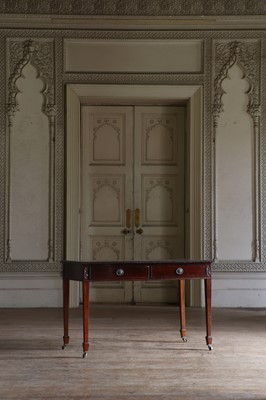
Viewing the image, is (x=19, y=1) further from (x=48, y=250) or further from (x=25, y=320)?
(x=25, y=320)

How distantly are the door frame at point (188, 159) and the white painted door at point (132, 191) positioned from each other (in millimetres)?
204

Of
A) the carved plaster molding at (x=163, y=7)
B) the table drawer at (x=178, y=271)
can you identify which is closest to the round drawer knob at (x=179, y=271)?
the table drawer at (x=178, y=271)

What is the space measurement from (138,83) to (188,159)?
106 centimetres

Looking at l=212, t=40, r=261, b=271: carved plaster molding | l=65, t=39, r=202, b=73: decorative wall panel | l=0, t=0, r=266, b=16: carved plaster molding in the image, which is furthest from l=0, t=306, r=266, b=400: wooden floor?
l=0, t=0, r=266, b=16: carved plaster molding

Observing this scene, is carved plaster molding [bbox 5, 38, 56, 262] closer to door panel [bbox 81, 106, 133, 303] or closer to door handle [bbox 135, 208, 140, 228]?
door panel [bbox 81, 106, 133, 303]

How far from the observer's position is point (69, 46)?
256 inches

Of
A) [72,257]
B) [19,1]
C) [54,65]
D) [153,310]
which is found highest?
[19,1]

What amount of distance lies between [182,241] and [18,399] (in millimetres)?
3958

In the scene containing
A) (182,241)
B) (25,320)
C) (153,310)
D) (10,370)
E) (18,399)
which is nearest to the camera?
(18,399)

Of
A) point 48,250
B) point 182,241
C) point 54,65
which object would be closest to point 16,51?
point 54,65

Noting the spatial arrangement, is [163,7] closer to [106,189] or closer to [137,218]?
[106,189]

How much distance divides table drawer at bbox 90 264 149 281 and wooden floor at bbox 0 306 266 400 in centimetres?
54

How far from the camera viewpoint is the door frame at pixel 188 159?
6398mm

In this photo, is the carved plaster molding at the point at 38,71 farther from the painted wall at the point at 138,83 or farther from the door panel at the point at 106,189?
the door panel at the point at 106,189
